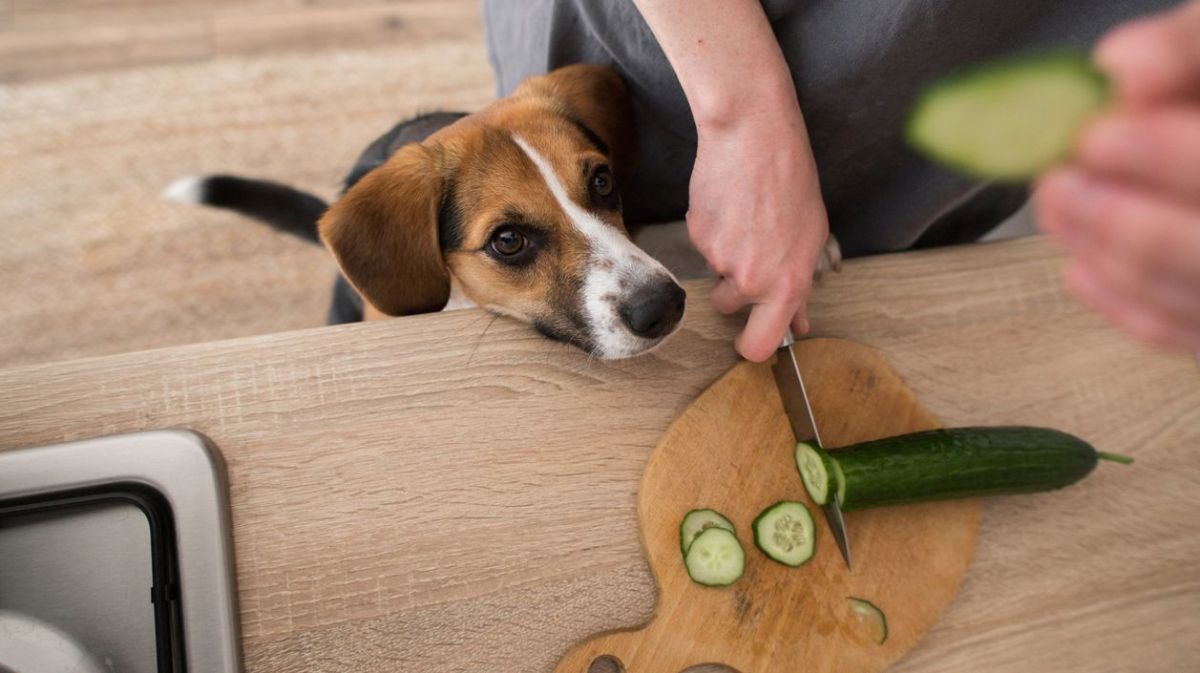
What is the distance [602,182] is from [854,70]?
0.45 metres

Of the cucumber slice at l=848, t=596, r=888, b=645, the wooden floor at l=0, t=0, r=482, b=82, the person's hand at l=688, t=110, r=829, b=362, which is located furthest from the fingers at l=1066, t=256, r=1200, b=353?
the wooden floor at l=0, t=0, r=482, b=82

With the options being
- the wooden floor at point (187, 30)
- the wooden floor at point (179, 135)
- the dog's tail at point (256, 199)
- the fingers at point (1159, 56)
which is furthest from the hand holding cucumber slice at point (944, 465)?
the wooden floor at point (187, 30)

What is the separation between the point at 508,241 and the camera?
128 centimetres

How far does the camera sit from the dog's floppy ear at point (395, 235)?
4.11 ft

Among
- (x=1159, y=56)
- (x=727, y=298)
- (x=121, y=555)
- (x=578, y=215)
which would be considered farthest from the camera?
(x=578, y=215)

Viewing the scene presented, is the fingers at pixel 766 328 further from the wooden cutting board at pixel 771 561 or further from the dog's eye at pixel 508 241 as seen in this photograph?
the dog's eye at pixel 508 241

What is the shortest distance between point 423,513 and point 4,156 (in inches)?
84.6

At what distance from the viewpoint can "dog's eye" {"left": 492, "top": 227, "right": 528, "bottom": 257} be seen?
1271 mm

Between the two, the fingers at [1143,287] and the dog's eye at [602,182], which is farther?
the dog's eye at [602,182]

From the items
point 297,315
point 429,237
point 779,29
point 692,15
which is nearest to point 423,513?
point 429,237

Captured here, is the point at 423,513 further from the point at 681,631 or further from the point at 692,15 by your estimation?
the point at 692,15

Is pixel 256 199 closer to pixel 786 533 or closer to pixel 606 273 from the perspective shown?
pixel 606 273

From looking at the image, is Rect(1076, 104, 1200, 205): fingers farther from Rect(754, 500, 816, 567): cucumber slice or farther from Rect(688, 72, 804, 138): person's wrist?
Rect(754, 500, 816, 567): cucumber slice

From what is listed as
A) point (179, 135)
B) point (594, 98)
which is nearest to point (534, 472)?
point (594, 98)
